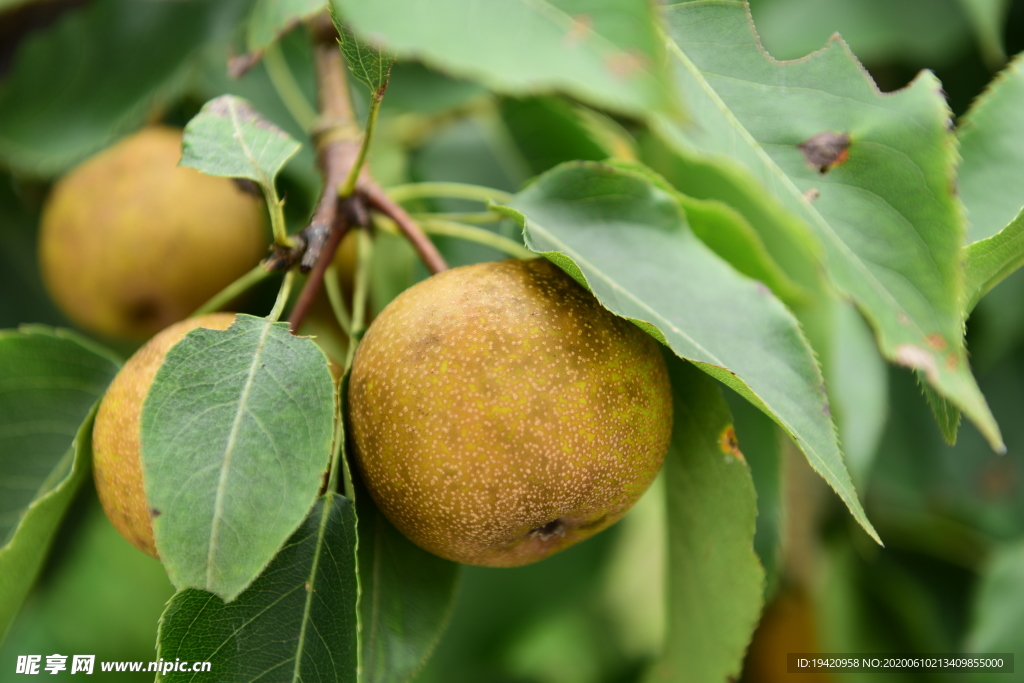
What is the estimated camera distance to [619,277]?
529 mm

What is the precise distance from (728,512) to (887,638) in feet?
2.43

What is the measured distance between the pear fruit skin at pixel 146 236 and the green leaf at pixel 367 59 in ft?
1.04

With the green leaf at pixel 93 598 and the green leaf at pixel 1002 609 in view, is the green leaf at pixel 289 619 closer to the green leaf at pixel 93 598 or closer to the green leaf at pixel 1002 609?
the green leaf at pixel 93 598

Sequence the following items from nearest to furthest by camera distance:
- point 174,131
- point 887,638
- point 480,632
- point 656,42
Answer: point 656,42 < point 174,131 < point 480,632 < point 887,638

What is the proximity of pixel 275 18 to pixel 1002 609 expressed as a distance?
3.17 ft

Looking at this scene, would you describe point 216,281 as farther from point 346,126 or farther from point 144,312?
point 346,126

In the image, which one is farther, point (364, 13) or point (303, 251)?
point (303, 251)

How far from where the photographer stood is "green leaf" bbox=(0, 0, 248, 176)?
2.76 feet

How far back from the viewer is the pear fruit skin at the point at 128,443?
0.49 meters

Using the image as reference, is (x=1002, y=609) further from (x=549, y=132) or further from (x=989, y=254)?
(x=549, y=132)

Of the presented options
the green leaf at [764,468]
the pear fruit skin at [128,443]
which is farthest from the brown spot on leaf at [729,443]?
the pear fruit skin at [128,443]

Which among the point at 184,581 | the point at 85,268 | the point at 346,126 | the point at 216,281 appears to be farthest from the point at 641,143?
the point at 184,581

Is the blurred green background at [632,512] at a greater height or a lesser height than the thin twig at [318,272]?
lesser

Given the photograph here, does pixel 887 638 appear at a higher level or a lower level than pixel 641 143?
lower
